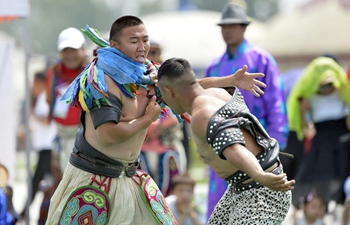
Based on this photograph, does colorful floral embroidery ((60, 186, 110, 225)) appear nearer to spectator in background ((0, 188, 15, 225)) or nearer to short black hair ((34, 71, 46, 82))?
spectator in background ((0, 188, 15, 225))

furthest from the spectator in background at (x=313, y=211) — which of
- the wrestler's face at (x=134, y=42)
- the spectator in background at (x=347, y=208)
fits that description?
the wrestler's face at (x=134, y=42)

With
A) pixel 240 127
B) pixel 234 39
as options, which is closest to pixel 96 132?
pixel 240 127

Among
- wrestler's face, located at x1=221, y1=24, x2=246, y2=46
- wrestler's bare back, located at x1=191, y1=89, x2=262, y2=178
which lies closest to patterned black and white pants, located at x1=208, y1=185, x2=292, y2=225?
wrestler's bare back, located at x1=191, y1=89, x2=262, y2=178

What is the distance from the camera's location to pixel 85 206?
6.04 meters

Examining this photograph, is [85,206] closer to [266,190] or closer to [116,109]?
[116,109]

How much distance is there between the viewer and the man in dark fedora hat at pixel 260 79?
8.22 metres

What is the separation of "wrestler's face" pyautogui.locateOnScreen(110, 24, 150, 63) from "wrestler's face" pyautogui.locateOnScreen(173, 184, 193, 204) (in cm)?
306

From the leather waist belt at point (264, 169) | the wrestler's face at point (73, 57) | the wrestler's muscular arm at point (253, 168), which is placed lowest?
the wrestler's face at point (73, 57)

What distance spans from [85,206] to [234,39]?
284cm

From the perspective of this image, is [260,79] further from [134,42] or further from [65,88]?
[134,42]

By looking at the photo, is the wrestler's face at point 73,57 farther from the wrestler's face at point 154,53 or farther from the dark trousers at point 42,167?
the dark trousers at point 42,167

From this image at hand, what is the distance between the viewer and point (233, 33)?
8.40 metres

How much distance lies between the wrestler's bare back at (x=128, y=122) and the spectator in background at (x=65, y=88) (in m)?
3.00

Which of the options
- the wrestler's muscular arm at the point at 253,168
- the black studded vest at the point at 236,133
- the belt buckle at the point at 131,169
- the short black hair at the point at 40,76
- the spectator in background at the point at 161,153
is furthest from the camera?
the short black hair at the point at 40,76
